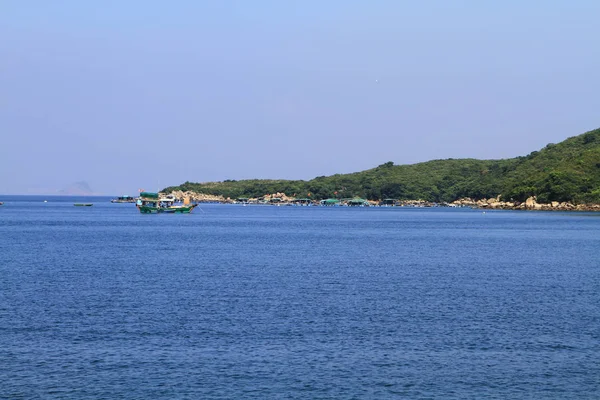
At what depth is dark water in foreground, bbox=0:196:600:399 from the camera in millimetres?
29438

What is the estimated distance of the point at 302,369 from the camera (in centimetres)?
3133

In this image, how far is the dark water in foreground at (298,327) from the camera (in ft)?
96.6

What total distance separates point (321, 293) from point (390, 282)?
27.3 feet

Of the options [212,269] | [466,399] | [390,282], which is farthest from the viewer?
[212,269]

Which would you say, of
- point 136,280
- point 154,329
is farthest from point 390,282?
point 154,329

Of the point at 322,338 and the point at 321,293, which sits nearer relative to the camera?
the point at 322,338

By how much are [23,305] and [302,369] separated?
21.2m

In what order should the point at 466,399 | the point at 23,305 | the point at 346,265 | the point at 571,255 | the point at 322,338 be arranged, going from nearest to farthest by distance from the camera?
the point at 466,399
the point at 322,338
the point at 23,305
the point at 346,265
the point at 571,255

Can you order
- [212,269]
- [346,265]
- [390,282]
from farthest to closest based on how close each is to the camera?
[346,265]
[212,269]
[390,282]

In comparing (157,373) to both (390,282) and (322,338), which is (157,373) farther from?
(390,282)

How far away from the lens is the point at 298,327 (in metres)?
39.2

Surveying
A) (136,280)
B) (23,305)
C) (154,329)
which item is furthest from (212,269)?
(154,329)

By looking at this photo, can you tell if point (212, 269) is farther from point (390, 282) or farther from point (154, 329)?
point (154, 329)

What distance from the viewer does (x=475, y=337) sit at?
Result: 3716cm
